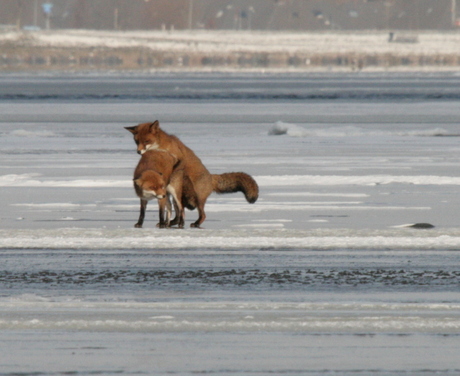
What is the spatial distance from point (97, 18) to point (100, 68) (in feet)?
216

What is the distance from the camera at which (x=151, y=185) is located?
897 centimetres

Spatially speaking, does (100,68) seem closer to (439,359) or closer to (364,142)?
(364,142)

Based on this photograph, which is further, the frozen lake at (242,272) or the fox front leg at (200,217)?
the fox front leg at (200,217)

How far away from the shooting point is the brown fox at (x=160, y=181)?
8992mm

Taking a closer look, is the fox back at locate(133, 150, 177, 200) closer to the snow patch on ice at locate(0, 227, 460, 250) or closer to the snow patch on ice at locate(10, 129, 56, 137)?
the snow patch on ice at locate(0, 227, 460, 250)

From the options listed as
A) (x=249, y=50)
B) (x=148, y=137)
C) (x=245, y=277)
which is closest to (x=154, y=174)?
(x=148, y=137)

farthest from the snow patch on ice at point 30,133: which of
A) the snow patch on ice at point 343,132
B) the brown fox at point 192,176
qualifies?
the brown fox at point 192,176

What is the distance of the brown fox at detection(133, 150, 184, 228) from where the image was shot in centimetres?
899

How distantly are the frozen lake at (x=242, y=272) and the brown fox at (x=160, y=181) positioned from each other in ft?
0.86

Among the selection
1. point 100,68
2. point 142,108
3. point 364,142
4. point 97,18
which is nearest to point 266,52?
point 100,68

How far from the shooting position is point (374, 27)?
175 meters

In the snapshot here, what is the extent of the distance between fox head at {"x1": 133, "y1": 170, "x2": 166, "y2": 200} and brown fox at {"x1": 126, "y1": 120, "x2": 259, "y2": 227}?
33 cm

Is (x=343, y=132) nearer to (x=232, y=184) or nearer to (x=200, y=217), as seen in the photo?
(x=232, y=184)

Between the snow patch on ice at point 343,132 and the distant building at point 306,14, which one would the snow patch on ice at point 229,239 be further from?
the distant building at point 306,14
